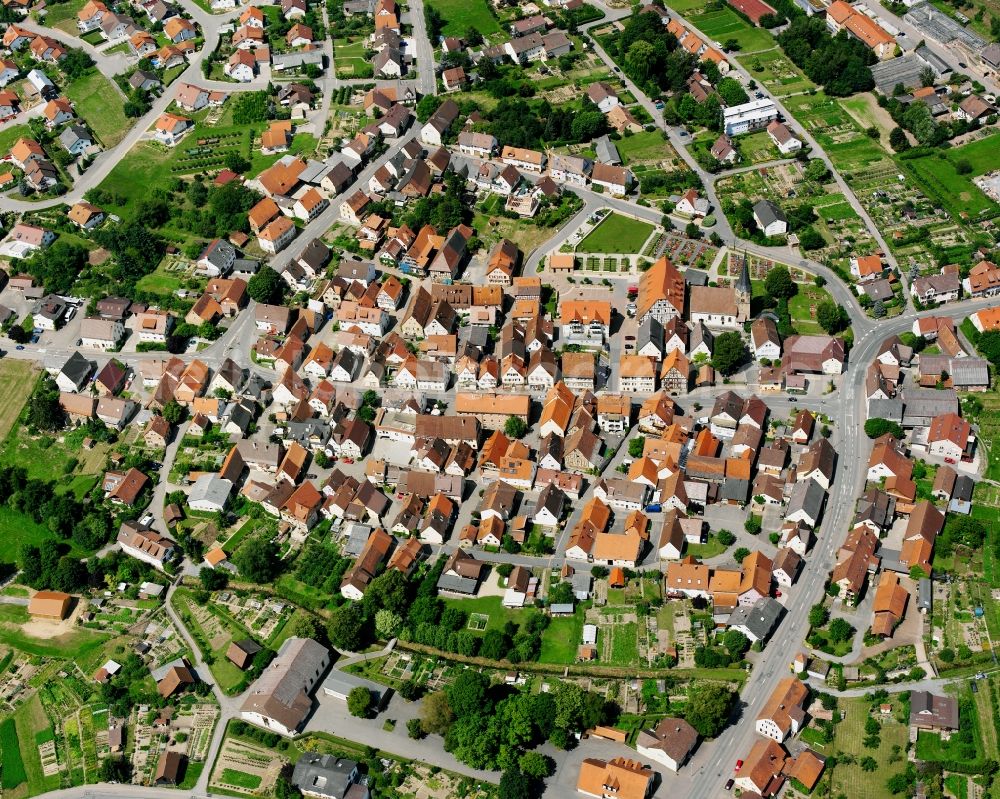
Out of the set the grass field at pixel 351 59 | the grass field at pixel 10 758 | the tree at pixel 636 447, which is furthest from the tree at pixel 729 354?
the grass field at pixel 351 59

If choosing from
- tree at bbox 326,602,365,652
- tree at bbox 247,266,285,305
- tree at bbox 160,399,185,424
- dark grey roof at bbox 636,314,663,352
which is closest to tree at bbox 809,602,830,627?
dark grey roof at bbox 636,314,663,352

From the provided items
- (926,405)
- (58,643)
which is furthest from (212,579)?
(926,405)

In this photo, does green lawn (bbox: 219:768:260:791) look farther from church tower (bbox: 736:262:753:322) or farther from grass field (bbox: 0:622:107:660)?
church tower (bbox: 736:262:753:322)

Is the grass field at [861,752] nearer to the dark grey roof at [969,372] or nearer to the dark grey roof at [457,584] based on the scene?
the dark grey roof at [457,584]

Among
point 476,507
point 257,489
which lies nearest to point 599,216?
point 476,507

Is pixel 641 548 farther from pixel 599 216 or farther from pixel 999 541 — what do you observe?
pixel 599 216
